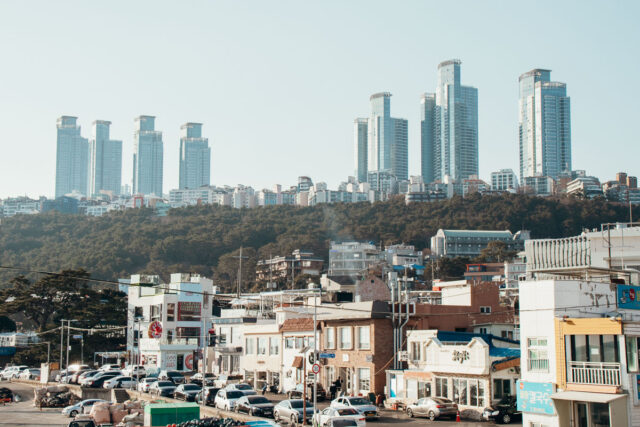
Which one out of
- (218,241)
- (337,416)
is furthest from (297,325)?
(218,241)

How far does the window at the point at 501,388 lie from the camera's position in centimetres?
4175

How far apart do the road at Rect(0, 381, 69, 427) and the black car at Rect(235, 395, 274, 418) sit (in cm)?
1107

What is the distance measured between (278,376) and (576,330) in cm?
3541

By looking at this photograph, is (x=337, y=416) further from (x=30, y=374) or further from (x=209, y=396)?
(x=30, y=374)

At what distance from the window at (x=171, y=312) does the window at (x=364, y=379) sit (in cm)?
4079

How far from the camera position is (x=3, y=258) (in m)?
188

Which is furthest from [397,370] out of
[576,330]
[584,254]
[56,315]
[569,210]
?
[569,210]

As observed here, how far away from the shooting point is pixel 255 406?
4425 cm

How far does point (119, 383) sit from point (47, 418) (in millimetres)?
12897

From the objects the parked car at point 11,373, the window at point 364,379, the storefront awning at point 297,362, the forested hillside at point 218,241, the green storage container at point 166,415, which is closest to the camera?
the green storage container at point 166,415

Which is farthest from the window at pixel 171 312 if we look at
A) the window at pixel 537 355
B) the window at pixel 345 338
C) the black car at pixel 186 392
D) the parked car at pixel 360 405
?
the window at pixel 537 355

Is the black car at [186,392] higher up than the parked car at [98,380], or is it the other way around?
the black car at [186,392]

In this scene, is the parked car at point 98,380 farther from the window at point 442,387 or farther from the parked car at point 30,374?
the window at point 442,387

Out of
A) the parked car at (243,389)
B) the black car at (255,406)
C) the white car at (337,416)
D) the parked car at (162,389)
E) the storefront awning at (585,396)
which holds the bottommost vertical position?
the parked car at (162,389)
